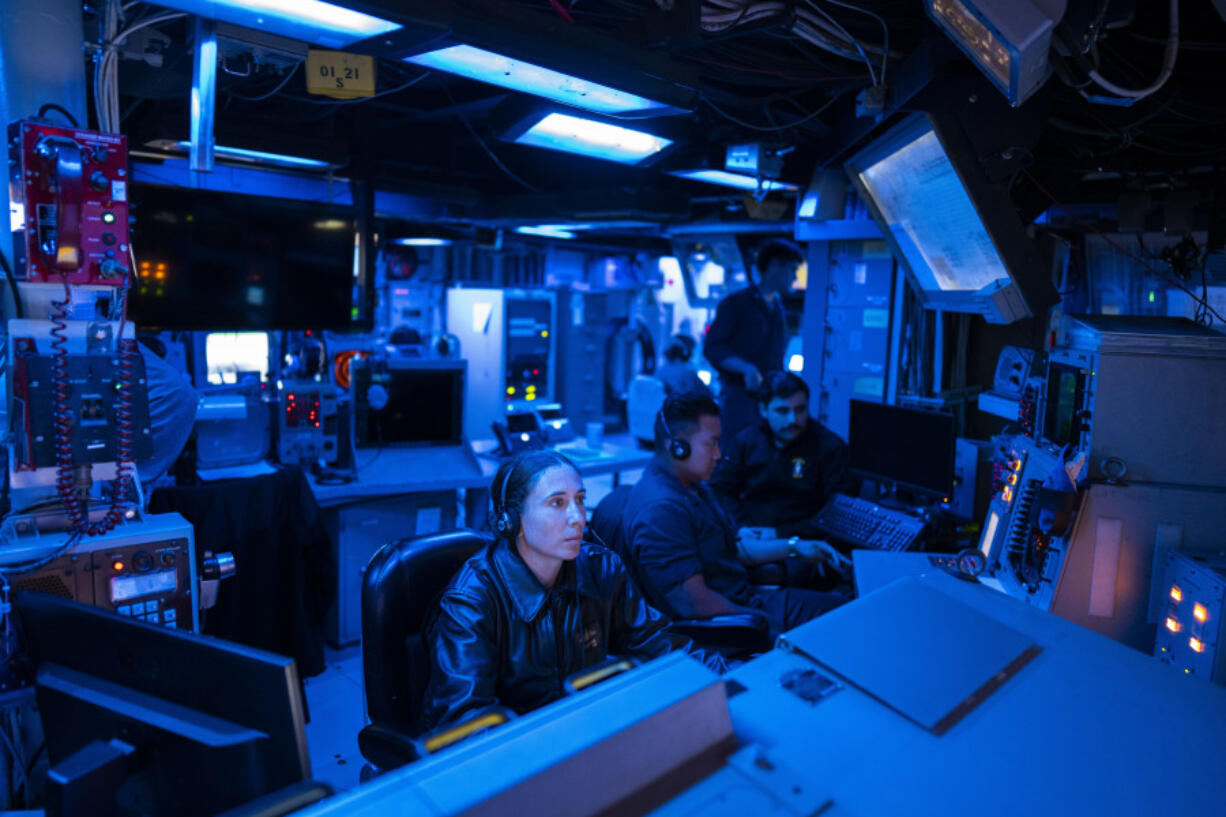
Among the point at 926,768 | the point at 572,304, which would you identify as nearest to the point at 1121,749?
the point at 926,768

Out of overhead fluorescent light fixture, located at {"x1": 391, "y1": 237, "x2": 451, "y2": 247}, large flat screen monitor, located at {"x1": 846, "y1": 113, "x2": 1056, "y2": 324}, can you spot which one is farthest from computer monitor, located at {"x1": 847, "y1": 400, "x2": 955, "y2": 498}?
overhead fluorescent light fixture, located at {"x1": 391, "y1": 237, "x2": 451, "y2": 247}

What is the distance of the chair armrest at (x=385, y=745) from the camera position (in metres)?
1.63

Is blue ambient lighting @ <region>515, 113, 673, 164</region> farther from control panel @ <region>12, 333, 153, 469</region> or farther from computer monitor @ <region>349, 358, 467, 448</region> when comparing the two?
computer monitor @ <region>349, 358, 467, 448</region>

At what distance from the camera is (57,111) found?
82.4 inches

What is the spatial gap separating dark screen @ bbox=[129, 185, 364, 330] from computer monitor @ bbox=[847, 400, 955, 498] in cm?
269

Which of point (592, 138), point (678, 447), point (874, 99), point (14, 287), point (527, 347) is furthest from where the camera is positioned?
point (527, 347)

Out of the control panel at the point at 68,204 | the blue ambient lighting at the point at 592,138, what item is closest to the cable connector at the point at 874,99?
the blue ambient lighting at the point at 592,138

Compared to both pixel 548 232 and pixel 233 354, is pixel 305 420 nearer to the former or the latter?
pixel 233 354

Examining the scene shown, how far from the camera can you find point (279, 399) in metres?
3.86

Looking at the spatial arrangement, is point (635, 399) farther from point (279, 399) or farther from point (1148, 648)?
point (1148, 648)

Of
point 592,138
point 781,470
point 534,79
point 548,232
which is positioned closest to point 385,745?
point 534,79

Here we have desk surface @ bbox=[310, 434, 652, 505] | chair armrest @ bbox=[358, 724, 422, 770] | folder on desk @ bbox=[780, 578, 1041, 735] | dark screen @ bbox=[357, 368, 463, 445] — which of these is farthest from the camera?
dark screen @ bbox=[357, 368, 463, 445]

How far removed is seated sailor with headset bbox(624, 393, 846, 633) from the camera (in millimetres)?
2486

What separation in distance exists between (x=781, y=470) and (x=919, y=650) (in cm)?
278
